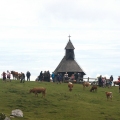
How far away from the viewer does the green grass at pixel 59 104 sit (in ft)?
126

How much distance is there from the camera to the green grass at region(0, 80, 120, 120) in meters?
38.3

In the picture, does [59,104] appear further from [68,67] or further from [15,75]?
[68,67]

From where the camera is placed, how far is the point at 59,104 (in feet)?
140

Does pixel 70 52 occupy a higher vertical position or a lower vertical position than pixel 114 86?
Result: higher

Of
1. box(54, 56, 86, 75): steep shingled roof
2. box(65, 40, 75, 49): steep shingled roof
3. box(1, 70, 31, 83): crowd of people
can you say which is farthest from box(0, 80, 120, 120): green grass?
box(65, 40, 75, 49): steep shingled roof

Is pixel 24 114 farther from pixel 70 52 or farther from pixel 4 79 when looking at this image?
pixel 70 52

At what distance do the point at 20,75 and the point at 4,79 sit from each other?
3882mm

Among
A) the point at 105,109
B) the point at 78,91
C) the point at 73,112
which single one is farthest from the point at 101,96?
the point at 73,112

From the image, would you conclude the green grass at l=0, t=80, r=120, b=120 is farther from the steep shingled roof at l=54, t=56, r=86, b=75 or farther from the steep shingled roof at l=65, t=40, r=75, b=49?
the steep shingled roof at l=65, t=40, r=75, b=49

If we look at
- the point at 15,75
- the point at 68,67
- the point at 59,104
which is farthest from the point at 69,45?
the point at 59,104

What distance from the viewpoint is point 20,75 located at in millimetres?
61969

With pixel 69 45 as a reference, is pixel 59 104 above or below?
below

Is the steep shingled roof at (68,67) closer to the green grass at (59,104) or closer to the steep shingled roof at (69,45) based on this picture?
the steep shingled roof at (69,45)

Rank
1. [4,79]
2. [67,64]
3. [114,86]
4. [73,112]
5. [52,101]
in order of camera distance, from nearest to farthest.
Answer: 1. [73,112]
2. [52,101]
3. [4,79]
4. [114,86]
5. [67,64]
